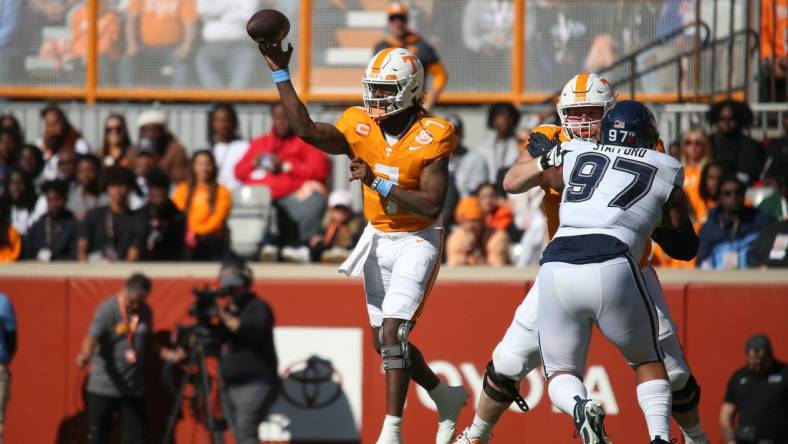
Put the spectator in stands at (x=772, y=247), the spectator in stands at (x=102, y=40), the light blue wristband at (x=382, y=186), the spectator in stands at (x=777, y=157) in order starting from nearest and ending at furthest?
the light blue wristband at (x=382, y=186)
the spectator in stands at (x=772, y=247)
the spectator in stands at (x=777, y=157)
the spectator in stands at (x=102, y=40)

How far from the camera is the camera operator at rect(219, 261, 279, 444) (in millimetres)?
11359

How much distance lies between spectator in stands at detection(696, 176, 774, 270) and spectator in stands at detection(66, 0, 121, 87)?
7273mm

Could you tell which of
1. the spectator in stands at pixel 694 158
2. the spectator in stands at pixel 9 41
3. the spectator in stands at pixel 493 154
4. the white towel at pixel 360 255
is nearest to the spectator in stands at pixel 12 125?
the spectator in stands at pixel 9 41

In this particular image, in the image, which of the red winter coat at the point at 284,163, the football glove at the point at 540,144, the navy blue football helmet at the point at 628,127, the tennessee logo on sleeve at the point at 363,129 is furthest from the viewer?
the red winter coat at the point at 284,163

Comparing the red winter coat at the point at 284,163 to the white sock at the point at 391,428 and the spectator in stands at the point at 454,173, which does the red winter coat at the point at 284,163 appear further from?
the white sock at the point at 391,428

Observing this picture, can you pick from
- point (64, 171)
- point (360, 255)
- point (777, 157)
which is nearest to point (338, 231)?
point (64, 171)

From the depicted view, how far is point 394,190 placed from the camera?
8.02m

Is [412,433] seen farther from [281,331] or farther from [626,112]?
[626,112]

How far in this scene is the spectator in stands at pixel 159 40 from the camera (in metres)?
15.7

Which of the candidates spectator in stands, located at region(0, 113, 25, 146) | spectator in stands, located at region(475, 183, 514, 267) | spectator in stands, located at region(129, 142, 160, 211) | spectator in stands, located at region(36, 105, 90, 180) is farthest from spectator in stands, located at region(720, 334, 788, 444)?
spectator in stands, located at region(0, 113, 25, 146)

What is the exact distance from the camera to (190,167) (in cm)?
1335

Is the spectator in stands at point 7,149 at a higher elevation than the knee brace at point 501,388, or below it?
higher

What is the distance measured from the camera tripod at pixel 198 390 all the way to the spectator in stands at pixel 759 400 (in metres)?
4.09

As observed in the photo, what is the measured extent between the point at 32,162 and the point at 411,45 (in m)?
3.91
